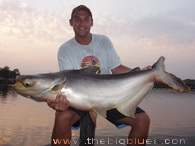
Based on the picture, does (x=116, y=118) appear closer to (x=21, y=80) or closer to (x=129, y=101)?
(x=129, y=101)

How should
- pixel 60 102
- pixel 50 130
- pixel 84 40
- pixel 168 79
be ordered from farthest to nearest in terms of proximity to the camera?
pixel 50 130 → pixel 84 40 → pixel 168 79 → pixel 60 102

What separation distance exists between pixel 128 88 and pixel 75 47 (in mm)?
1932

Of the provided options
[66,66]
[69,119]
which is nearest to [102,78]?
[69,119]

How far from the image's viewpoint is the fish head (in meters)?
3.76

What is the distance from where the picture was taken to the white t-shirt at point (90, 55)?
5.31 m

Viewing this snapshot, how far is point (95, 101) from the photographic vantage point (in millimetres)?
3986

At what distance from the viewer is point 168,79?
4.20 metres

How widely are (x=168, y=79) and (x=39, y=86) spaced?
2.41m

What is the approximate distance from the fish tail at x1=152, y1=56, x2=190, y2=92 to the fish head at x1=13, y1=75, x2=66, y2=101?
1.85m

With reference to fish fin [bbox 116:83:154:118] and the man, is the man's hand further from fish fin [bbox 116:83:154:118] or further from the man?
fish fin [bbox 116:83:154:118]

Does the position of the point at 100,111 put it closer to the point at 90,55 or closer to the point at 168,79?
the point at 168,79

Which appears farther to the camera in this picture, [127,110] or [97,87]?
[127,110]

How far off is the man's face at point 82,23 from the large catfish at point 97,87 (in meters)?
1.49

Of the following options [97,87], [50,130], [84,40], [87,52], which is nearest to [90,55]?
[87,52]
